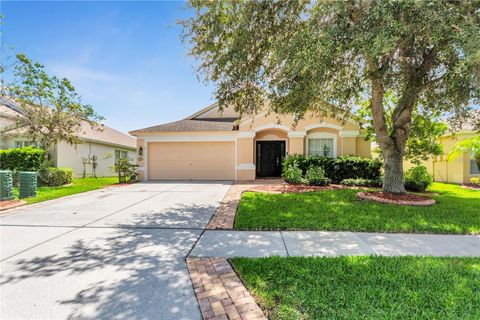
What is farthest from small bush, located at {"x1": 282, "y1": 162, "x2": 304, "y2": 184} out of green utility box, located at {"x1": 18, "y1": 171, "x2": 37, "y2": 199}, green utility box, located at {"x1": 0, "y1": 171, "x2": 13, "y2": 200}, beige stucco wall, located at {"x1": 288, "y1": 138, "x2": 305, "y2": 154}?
green utility box, located at {"x1": 0, "y1": 171, "x2": 13, "y2": 200}

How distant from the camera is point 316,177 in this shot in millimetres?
11719

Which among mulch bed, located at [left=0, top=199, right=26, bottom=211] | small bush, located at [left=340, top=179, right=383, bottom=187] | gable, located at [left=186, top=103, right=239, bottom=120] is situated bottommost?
mulch bed, located at [left=0, top=199, right=26, bottom=211]

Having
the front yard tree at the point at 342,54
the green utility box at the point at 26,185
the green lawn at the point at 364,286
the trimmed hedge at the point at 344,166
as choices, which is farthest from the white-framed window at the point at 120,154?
the green lawn at the point at 364,286

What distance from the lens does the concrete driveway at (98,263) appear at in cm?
260

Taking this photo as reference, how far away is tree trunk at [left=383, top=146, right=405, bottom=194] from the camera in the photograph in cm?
854

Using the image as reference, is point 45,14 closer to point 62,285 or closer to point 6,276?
point 6,276

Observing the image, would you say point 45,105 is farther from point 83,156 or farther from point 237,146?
point 237,146

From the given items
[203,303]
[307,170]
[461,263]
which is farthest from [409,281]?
[307,170]

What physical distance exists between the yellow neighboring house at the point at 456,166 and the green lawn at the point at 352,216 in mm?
9206

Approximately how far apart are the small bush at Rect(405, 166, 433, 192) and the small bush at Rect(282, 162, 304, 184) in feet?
15.1

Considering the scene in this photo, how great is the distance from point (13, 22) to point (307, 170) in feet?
45.7

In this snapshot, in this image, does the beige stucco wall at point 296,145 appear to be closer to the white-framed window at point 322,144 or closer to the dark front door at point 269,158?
the white-framed window at point 322,144

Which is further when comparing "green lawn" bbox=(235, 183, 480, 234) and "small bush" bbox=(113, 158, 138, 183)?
"small bush" bbox=(113, 158, 138, 183)

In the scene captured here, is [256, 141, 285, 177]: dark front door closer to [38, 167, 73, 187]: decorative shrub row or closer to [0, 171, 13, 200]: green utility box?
[38, 167, 73, 187]: decorative shrub row
